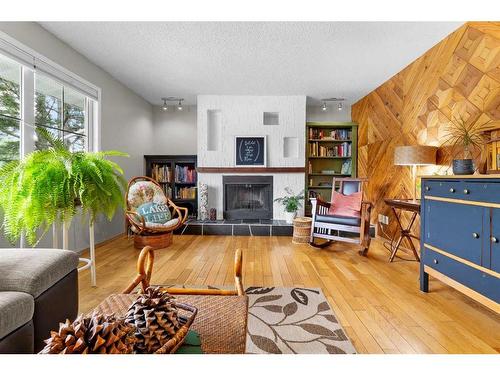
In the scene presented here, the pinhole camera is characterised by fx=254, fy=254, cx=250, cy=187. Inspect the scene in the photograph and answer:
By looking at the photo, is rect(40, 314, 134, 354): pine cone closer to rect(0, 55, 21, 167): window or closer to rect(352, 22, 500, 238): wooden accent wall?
rect(0, 55, 21, 167): window

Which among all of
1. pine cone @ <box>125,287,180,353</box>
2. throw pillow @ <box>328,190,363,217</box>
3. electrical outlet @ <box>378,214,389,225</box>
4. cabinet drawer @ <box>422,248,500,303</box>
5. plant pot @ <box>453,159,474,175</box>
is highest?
plant pot @ <box>453,159,474,175</box>

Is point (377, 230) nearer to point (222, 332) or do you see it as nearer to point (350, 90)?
point (350, 90)

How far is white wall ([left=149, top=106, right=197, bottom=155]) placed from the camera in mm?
5301

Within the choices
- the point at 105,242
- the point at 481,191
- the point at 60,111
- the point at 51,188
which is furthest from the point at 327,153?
the point at 51,188

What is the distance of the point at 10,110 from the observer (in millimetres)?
2307

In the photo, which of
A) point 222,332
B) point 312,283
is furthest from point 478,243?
point 222,332

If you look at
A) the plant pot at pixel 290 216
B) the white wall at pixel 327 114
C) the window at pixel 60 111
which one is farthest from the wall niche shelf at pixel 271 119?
the window at pixel 60 111

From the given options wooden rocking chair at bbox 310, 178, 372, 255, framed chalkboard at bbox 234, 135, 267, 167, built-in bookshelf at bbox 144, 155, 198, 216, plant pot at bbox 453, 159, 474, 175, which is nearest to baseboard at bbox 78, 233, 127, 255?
built-in bookshelf at bbox 144, 155, 198, 216

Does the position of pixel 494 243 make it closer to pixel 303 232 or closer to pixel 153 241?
pixel 303 232

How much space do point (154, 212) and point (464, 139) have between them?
3553 millimetres

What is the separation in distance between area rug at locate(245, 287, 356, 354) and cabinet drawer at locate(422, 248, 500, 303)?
0.91 metres

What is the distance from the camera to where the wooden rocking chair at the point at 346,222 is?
122 inches

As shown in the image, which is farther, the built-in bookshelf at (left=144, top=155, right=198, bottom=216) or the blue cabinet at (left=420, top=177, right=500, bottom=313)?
the built-in bookshelf at (left=144, top=155, right=198, bottom=216)

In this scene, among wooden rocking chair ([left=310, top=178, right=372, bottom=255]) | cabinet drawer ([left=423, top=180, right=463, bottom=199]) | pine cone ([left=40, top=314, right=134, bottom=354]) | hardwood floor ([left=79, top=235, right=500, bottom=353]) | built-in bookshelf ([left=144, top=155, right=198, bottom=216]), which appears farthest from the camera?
built-in bookshelf ([left=144, top=155, right=198, bottom=216])
